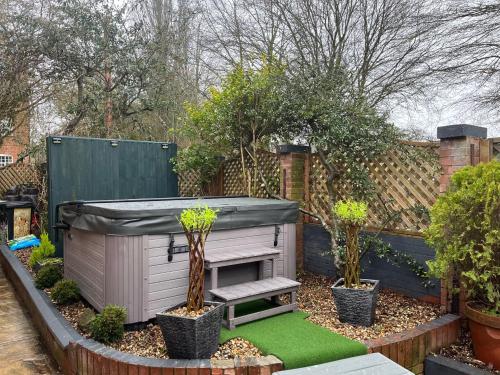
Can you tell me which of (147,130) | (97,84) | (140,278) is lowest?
(140,278)

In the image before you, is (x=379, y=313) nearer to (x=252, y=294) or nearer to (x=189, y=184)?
(x=252, y=294)

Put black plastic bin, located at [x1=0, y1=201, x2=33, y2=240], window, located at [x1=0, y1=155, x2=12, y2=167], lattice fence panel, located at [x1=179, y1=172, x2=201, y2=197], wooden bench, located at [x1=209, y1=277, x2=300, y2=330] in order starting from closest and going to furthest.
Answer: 1. wooden bench, located at [x1=209, y1=277, x2=300, y2=330]
2. lattice fence panel, located at [x1=179, y1=172, x2=201, y2=197]
3. black plastic bin, located at [x1=0, y1=201, x2=33, y2=240]
4. window, located at [x1=0, y1=155, x2=12, y2=167]

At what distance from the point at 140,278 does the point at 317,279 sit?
97.2 inches

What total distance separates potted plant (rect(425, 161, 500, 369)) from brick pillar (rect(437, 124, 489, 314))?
1.23ft

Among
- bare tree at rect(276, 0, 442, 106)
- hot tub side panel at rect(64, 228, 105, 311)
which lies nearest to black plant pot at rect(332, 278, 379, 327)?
hot tub side panel at rect(64, 228, 105, 311)

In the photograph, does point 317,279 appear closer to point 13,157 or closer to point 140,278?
point 140,278

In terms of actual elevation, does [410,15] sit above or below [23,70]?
above

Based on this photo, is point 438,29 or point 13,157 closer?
point 438,29

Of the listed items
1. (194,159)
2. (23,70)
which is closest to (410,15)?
(194,159)

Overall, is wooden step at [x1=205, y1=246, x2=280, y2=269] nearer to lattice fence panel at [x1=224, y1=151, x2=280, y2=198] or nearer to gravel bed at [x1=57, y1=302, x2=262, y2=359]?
gravel bed at [x1=57, y1=302, x2=262, y2=359]

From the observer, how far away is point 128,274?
3.16 m

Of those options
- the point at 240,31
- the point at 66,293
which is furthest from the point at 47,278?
the point at 240,31

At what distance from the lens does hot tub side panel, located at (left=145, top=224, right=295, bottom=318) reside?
10.8 feet

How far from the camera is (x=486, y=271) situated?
277 centimetres
